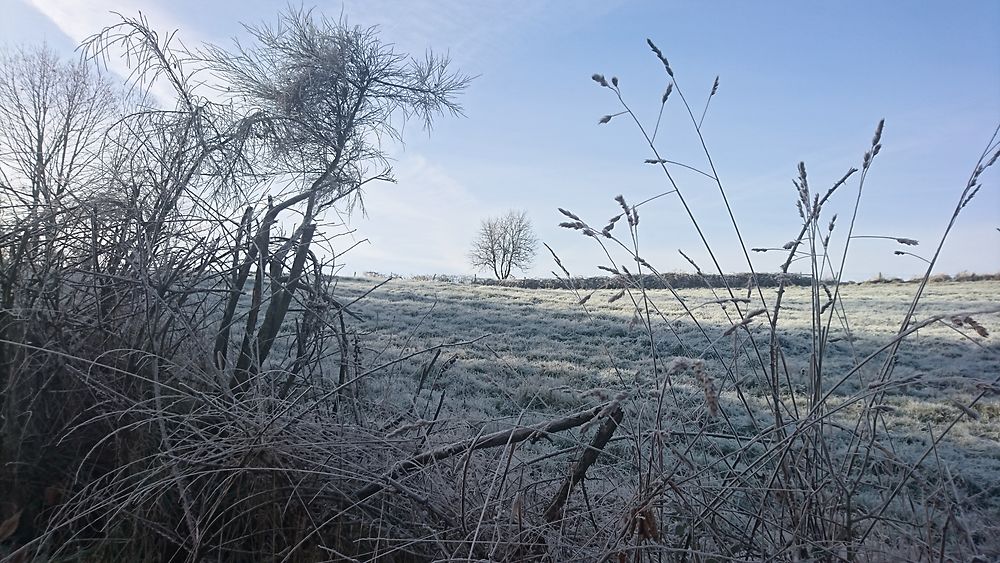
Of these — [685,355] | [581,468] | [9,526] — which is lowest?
[9,526]

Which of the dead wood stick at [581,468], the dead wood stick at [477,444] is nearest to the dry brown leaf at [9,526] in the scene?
the dead wood stick at [477,444]

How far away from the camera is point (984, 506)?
4.14 metres

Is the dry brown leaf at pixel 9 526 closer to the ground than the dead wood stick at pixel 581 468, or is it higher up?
closer to the ground

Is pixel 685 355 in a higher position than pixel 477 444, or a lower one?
higher

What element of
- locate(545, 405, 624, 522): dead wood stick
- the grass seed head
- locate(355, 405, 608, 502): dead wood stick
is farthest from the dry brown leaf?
the grass seed head

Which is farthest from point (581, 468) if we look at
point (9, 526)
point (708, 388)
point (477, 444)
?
point (9, 526)

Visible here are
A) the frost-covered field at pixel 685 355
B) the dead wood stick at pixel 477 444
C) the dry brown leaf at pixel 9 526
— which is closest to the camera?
the dead wood stick at pixel 477 444

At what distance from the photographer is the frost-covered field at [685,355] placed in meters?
1.97

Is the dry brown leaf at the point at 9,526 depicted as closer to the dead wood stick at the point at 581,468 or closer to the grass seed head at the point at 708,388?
the dead wood stick at the point at 581,468

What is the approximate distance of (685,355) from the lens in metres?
1.80

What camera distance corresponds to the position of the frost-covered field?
1969mm

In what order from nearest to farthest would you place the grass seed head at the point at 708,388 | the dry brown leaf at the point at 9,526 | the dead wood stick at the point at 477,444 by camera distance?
the grass seed head at the point at 708,388
the dead wood stick at the point at 477,444
the dry brown leaf at the point at 9,526

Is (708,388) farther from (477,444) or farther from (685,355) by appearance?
(477,444)

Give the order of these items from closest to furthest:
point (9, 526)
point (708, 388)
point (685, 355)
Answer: point (708, 388), point (685, 355), point (9, 526)
